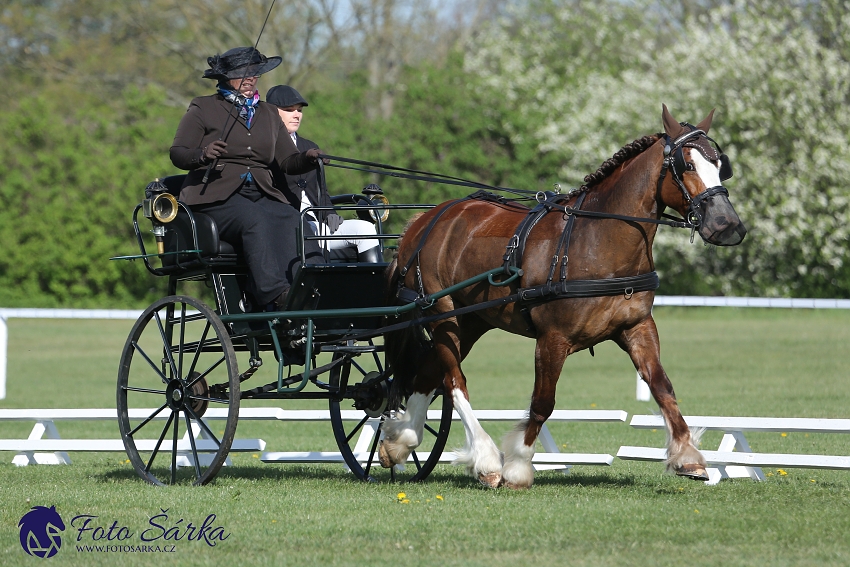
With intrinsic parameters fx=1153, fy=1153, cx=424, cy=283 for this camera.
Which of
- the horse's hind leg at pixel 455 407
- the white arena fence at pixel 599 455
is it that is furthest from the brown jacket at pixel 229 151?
the white arena fence at pixel 599 455

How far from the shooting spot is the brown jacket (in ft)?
23.2

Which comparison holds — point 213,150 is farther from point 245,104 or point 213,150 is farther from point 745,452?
point 745,452

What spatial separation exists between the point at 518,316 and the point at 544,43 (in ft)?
96.5

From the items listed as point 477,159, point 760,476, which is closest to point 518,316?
point 760,476

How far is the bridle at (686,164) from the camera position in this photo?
233 inches

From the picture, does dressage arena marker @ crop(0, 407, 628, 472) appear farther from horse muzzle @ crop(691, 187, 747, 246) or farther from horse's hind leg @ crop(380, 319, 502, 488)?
horse muzzle @ crop(691, 187, 747, 246)

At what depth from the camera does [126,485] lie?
6.99m

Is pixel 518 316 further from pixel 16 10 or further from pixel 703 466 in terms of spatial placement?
pixel 16 10

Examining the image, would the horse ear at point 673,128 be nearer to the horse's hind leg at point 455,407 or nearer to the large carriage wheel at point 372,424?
the horse's hind leg at point 455,407

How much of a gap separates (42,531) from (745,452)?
427 cm

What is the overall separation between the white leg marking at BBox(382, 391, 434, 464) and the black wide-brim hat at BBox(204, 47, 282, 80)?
7.55 ft

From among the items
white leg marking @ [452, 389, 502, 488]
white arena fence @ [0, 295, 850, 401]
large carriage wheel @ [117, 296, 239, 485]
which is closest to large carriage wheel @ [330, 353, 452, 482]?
white leg marking @ [452, 389, 502, 488]

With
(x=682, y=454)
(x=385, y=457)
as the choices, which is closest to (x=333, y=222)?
(x=385, y=457)

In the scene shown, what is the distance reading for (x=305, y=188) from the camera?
768cm
